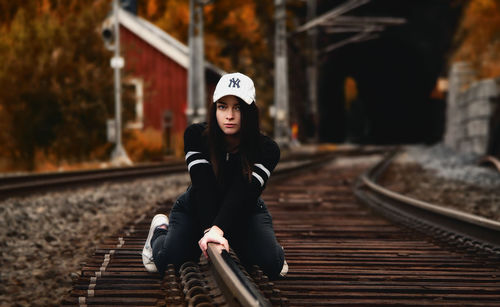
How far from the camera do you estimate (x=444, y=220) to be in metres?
4.98

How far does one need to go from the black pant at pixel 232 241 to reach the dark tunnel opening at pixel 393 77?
2345 cm

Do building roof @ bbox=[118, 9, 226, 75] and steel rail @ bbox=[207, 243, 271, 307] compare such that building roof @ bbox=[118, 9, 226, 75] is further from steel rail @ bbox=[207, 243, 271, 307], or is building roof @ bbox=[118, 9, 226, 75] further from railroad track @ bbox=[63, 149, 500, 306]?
steel rail @ bbox=[207, 243, 271, 307]

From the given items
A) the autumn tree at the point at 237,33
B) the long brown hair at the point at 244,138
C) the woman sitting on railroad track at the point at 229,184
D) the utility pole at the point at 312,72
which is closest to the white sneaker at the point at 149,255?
the woman sitting on railroad track at the point at 229,184

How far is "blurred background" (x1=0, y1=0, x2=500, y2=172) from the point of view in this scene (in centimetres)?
1445

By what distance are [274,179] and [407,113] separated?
39.9 meters

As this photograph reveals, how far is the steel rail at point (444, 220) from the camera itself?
4.15 metres

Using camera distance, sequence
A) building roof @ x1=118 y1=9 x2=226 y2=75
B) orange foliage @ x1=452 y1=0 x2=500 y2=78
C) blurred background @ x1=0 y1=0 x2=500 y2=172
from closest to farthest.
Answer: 1. blurred background @ x1=0 y1=0 x2=500 y2=172
2. orange foliage @ x1=452 y1=0 x2=500 y2=78
3. building roof @ x1=118 y1=9 x2=226 y2=75

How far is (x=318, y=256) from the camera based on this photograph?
3865 mm

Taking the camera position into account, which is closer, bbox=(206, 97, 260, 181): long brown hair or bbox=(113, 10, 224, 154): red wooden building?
bbox=(206, 97, 260, 181): long brown hair

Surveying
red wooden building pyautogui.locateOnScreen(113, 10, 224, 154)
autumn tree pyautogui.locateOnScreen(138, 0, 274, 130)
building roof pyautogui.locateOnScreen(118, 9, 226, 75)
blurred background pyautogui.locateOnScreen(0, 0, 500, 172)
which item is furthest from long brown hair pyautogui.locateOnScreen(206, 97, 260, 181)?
autumn tree pyautogui.locateOnScreen(138, 0, 274, 130)

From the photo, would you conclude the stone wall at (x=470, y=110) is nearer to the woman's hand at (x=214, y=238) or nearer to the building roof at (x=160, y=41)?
the building roof at (x=160, y=41)

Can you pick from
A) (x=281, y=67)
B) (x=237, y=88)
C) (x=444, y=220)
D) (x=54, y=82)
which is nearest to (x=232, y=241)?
(x=237, y=88)

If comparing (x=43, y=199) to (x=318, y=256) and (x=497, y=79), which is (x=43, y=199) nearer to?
(x=318, y=256)

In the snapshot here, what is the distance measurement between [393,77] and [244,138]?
4371 centimetres
